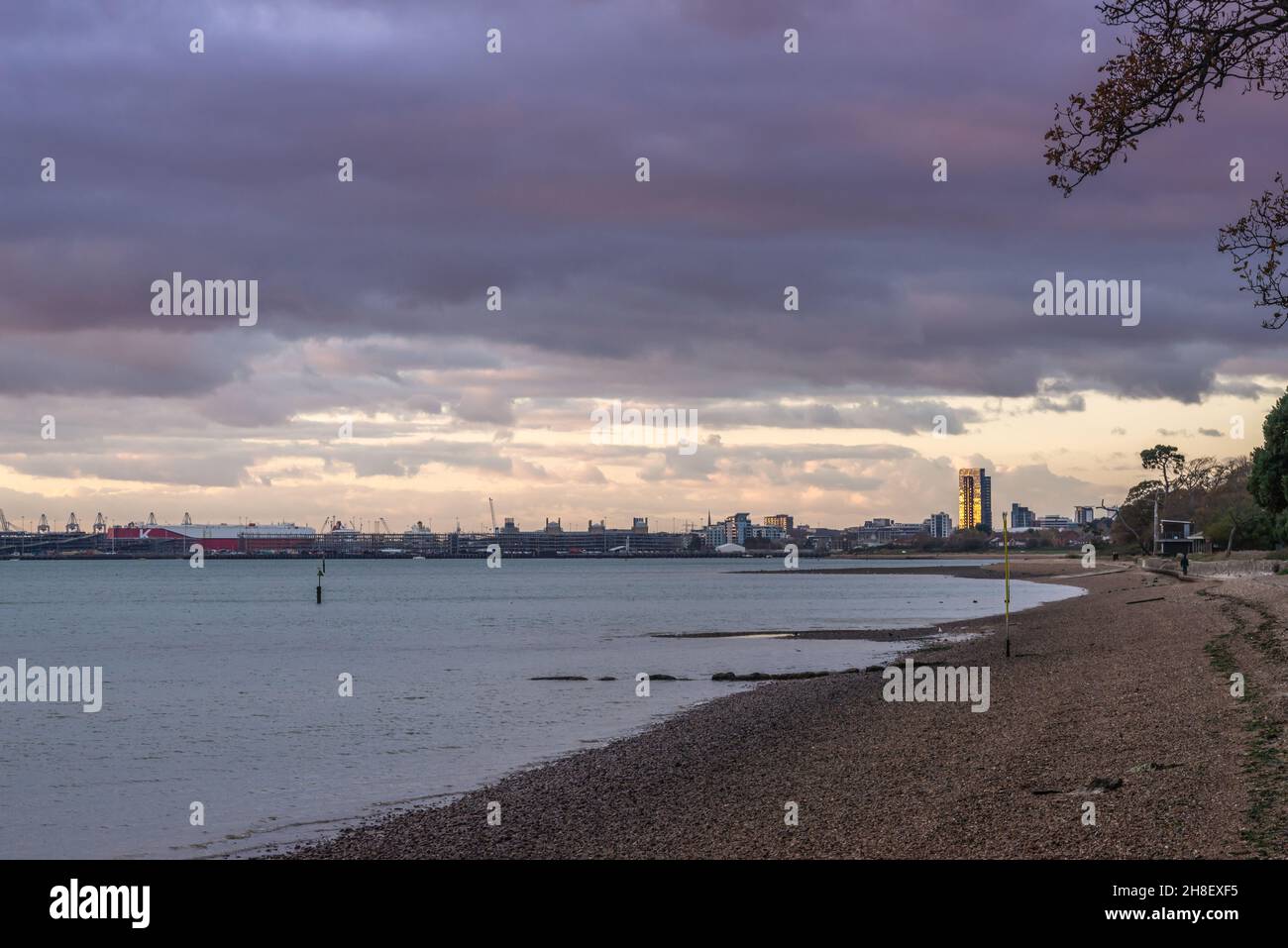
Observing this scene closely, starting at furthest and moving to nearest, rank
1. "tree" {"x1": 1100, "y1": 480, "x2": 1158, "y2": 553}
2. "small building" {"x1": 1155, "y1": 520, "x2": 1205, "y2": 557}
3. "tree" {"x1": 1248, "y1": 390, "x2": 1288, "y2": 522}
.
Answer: "tree" {"x1": 1100, "y1": 480, "x2": 1158, "y2": 553} → "small building" {"x1": 1155, "y1": 520, "x2": 1205, "y2": 557} → "tree" {"x1": 1248, "y1": 390, "x2": 1288, "y2": 522}

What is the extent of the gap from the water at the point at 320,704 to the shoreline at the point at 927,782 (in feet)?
9.82

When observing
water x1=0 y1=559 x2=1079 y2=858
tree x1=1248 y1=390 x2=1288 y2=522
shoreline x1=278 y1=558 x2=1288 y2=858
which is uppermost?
tree x1=1248 y1=390 x2=1288 y2=522

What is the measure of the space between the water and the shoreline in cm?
299

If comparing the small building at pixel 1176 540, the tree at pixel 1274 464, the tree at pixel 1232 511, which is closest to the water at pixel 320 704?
the tree at pixel 1274 464

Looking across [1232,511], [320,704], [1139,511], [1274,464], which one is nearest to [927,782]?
[320,704]

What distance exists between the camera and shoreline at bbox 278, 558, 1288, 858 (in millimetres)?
14094

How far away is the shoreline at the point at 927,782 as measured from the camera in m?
14.1

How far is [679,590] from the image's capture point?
146625mm

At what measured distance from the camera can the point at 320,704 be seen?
40125 mm

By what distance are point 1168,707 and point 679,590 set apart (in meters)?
124

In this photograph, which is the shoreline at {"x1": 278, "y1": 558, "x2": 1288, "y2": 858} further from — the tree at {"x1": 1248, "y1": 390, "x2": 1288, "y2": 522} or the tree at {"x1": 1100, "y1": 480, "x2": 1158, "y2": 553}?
the tree at {"x1": 1100, "y1": 480, "x2": 1158, "y2": 553}

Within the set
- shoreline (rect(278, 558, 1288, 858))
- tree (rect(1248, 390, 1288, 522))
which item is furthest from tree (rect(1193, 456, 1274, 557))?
shoreline (rect(278, 558, 1288, 858))
